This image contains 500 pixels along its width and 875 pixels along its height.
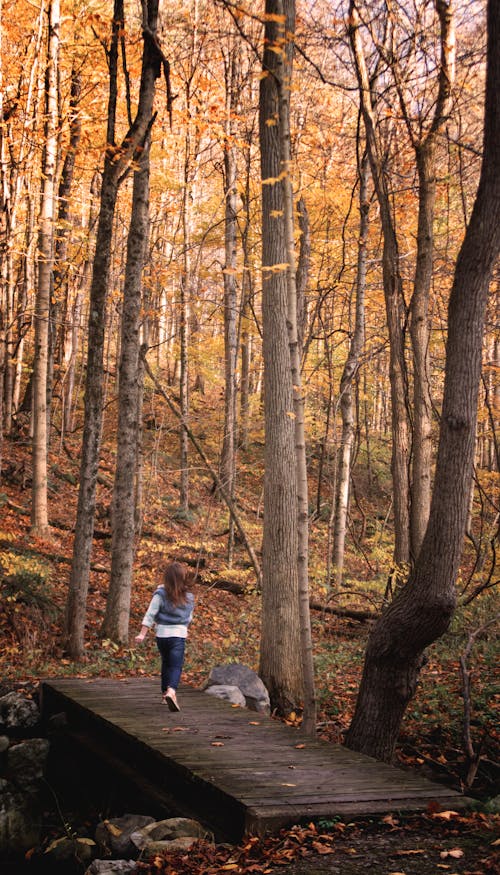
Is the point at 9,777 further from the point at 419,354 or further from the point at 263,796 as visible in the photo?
the point at 419,354

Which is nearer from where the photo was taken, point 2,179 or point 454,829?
point 454,829

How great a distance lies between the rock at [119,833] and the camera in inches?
208

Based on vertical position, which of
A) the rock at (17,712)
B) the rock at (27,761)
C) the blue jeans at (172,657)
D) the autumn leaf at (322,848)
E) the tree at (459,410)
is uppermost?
the tree at (459,410)

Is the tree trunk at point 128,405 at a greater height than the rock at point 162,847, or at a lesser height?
greater

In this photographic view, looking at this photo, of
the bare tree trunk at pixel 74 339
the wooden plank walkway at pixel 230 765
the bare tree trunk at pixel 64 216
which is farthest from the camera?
the bare tree trunk at pixel 74 339

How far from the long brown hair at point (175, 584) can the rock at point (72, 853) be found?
2379mm

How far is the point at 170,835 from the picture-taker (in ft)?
16.3

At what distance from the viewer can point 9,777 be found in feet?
26.6

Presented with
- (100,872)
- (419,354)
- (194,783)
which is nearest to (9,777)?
(194,783)

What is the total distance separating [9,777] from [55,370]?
18449 millimetres

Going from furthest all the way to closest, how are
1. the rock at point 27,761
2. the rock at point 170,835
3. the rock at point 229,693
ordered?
the rock at point 229,693
the rock at point 27,761
the rock at point 170,835

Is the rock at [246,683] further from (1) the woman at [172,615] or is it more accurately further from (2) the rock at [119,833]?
(2) the rock at [119,833]

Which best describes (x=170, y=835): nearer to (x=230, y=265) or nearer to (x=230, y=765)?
(x=230, y=765)

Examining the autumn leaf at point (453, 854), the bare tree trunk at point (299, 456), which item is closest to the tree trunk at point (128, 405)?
the bare tree trunk at point (299, 456)
